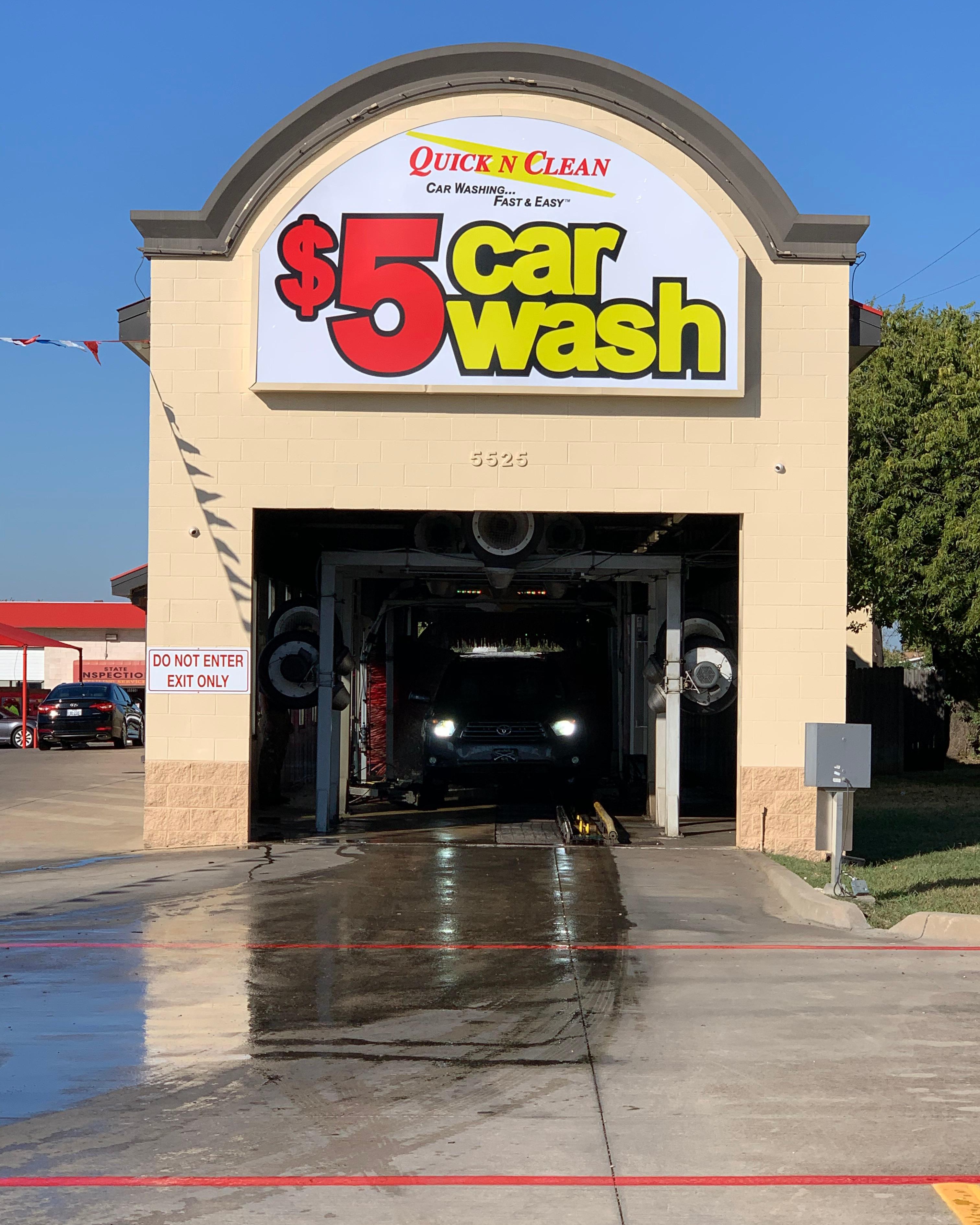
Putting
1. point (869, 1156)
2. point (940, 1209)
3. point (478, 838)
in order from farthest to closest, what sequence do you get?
point (478, 838), point (869, 1156), point (940, 1209)

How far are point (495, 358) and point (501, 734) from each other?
17.2ft

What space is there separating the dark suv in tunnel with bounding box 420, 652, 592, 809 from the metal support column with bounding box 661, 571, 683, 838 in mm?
1925

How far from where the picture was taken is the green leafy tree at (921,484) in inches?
838

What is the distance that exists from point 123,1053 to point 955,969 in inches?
203

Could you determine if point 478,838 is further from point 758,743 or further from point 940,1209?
point 940,1209

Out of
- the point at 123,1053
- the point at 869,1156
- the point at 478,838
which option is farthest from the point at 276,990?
the point at 478,838

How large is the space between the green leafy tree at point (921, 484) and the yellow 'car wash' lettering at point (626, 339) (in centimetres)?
888

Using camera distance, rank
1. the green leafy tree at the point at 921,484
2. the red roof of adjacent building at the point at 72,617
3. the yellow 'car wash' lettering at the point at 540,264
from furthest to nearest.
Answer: the red roof of adjacent building at the point at 72,617
the green leafy tree at the point at 921,484
the yellow 'car wash' lettering at the point at 540,264

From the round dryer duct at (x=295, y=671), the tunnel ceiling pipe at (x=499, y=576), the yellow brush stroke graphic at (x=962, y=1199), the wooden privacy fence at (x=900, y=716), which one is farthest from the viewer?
the wooden privacy fence at (x=900, y=716)

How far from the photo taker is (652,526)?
1739 centimetres

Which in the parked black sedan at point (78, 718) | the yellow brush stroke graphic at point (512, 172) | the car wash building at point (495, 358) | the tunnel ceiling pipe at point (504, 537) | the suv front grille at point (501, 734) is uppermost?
the yellow brush stroke graphic at point (512, 172)

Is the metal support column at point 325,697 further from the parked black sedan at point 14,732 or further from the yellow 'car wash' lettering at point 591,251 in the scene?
the parked black sedan at point 14,732

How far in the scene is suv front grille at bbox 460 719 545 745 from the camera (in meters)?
17.2

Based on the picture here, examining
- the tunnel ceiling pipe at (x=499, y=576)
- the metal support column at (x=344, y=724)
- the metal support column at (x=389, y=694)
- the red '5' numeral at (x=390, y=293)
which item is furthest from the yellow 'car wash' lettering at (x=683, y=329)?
the metal support column at (x=389, y=694)
